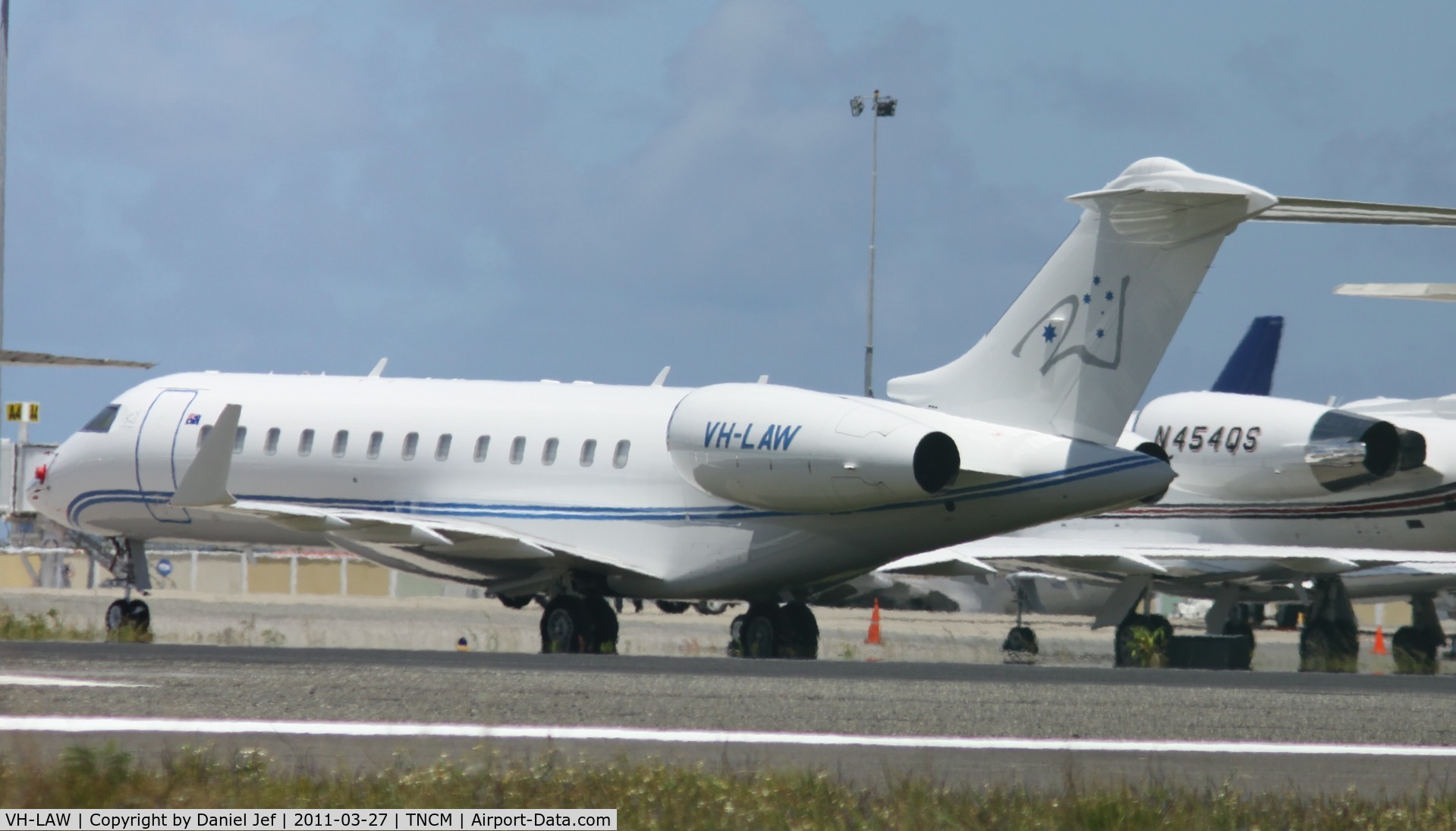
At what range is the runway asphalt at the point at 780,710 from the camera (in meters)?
9.58

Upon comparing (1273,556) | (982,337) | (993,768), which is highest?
(982,337)

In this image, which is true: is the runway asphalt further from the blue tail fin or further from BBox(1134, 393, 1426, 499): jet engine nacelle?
the blue tail fin

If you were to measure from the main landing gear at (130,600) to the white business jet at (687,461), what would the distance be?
5 centimetres

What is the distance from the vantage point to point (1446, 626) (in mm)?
51250

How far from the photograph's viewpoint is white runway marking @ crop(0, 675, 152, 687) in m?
12.5

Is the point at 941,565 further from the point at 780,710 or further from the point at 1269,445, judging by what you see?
the point at 780,710

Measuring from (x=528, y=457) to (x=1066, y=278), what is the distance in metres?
6.91

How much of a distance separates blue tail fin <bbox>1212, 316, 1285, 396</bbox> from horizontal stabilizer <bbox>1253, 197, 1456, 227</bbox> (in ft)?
47.5

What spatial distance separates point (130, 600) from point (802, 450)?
31.2 ft

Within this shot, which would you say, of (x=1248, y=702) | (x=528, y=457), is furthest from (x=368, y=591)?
(x=1248, y=702)

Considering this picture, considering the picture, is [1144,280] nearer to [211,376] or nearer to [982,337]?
[982,337]

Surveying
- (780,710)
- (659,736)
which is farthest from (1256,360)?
(659,736)

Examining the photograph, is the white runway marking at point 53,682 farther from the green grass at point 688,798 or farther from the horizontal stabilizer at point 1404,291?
the horizontal stabilizer at point 1404,291
